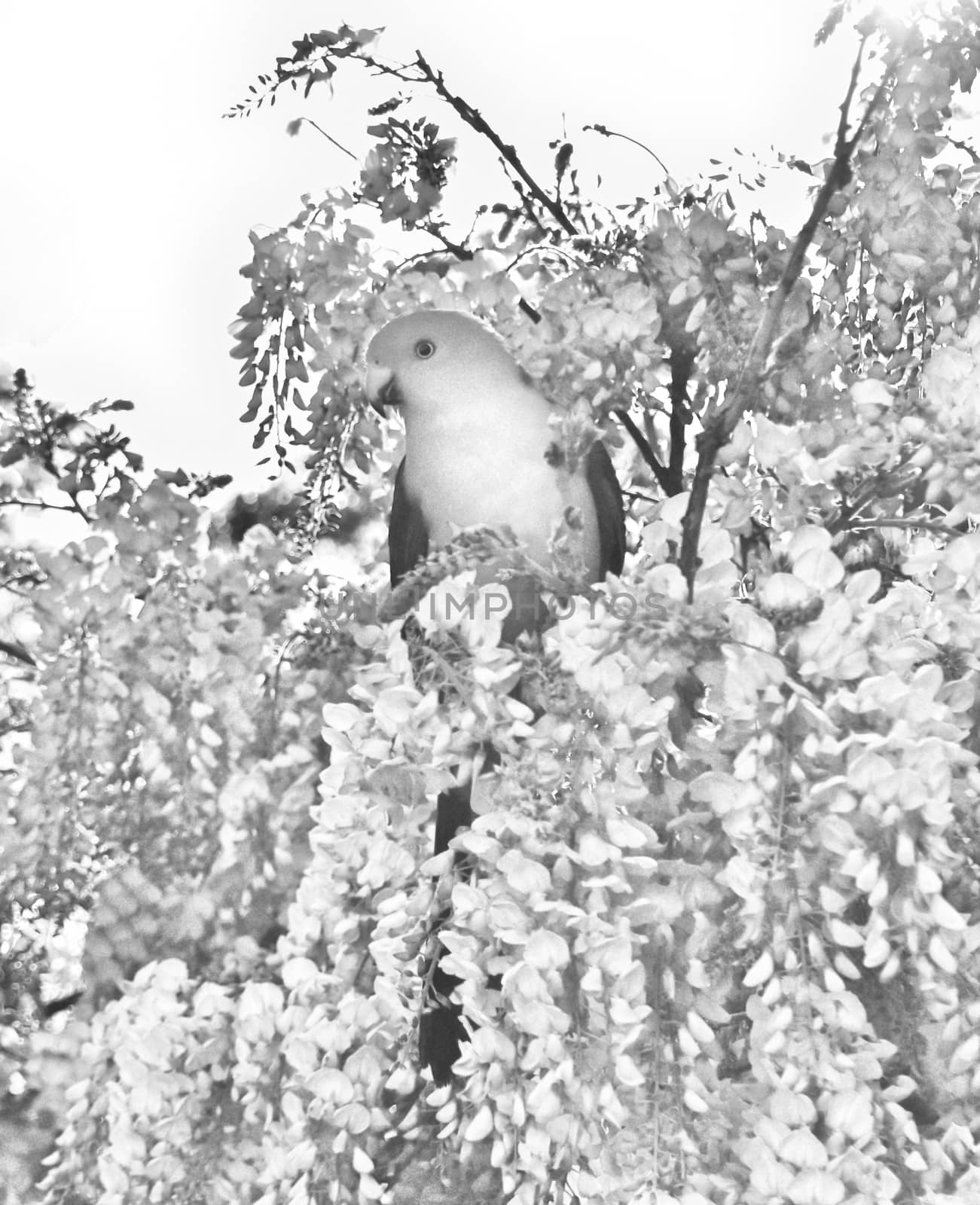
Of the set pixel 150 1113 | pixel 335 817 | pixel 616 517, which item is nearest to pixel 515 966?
pixel 335 817

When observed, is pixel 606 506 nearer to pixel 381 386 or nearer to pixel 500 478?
pixel 500 478

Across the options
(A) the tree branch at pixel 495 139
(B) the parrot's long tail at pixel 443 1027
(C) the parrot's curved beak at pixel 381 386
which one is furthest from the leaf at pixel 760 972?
(A) the tree branch at pixel 495 139

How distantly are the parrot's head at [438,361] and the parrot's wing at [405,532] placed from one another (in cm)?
11

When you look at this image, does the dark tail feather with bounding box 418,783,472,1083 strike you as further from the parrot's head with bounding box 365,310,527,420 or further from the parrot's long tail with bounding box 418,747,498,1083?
the parrot's head with bounding box 365,310,527,420

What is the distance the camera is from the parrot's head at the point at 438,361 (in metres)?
1.59

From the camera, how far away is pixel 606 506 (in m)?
1.62

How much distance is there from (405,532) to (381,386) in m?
0.18

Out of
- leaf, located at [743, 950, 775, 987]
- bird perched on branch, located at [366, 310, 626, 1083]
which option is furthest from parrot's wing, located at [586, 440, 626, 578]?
leaf, located at [743, 950, 775, 987]

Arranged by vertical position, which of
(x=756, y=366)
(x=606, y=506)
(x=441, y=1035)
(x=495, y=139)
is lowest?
(x=441, y=1035)

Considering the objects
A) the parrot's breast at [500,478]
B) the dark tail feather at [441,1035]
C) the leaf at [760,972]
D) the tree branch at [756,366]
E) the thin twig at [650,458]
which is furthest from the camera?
the thin twig at [650,458]

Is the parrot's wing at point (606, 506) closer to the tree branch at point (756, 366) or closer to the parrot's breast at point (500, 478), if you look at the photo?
the parrot's breast at point (500, 478)

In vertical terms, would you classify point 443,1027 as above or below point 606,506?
below

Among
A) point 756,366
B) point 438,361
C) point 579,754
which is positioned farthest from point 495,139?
point 579,754

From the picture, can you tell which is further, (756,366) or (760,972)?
(756,366)
